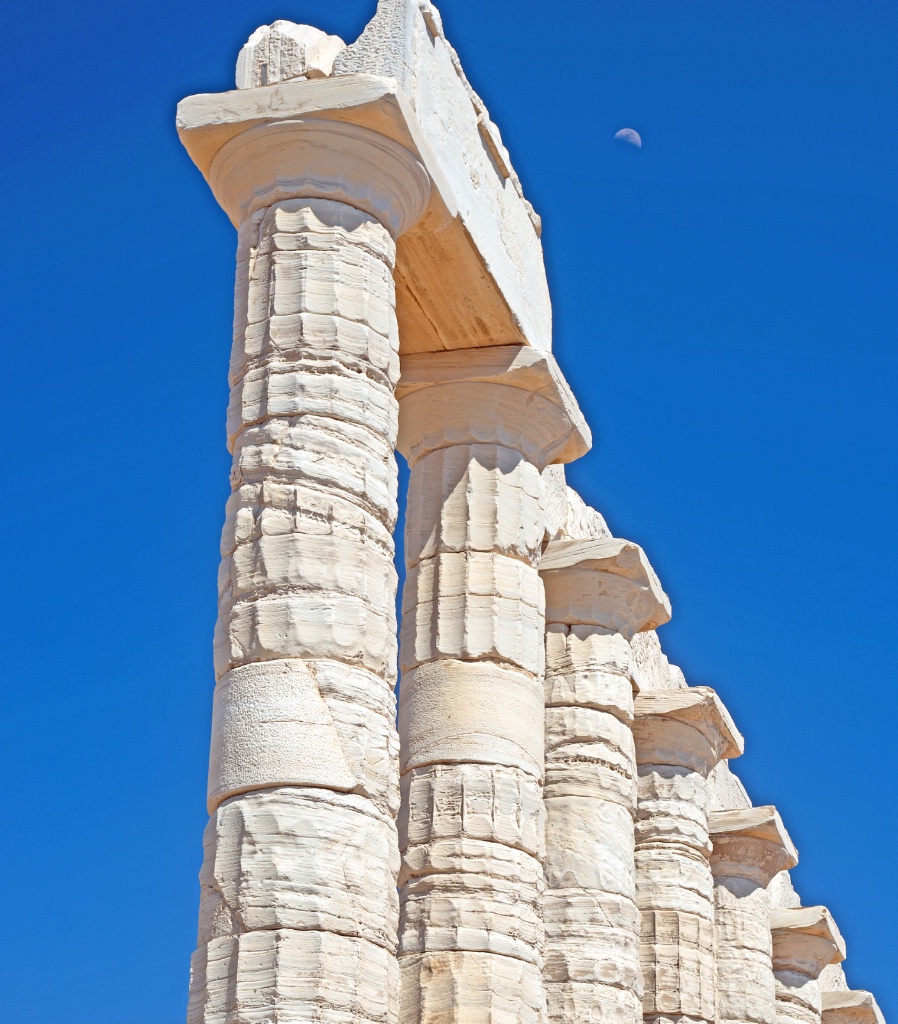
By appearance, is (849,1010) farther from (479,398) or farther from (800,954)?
(479,398)

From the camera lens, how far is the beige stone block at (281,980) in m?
9.46

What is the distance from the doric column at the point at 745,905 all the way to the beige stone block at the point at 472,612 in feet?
22.6

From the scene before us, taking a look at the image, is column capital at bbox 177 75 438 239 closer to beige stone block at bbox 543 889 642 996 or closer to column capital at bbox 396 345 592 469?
column capital at bbox 396 345 592 469

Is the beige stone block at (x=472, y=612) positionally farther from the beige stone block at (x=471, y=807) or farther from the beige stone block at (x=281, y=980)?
the beige stone block at (x=281, y=980)

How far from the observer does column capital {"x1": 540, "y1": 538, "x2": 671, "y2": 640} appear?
1616 cm

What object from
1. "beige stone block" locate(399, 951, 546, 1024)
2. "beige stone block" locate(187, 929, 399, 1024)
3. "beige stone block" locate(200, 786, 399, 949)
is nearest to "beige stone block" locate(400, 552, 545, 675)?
"beige stone block" locate(399, 951, 546, 1024)

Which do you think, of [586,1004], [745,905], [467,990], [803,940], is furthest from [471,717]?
[803,940]

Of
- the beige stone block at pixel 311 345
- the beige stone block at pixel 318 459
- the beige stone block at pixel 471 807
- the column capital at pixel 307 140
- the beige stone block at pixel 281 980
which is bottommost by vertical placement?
the beige stone block at pixel 281 980

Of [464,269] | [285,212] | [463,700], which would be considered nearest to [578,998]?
[463,700]

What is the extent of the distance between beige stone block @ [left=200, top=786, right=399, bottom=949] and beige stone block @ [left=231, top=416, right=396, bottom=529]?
2012mm

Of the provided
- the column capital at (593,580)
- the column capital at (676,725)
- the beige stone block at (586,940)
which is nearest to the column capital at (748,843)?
the column capital at (676,725)

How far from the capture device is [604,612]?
53.9 ft

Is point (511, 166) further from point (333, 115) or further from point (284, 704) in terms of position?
point (284, 704)

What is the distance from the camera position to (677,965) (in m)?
17.5
